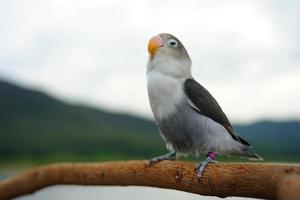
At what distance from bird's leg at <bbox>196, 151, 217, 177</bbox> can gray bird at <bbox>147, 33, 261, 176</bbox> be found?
0.07 ft

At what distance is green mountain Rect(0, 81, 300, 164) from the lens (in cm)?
185

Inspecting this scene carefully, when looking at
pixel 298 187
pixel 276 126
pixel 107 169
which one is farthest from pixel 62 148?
pixel 298 187

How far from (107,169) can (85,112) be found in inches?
44.1

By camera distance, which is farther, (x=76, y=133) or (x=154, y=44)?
(x=76, y=133)

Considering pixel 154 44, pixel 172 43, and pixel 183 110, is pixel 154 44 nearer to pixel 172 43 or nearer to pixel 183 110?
pixel 172 43

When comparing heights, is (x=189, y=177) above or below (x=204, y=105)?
below

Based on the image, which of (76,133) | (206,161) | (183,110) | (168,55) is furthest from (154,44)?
(76,133)

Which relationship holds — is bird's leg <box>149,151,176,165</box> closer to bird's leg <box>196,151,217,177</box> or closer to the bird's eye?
bird's leg <box>196,151,217,177</box>

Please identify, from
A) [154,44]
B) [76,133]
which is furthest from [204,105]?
[76,133]

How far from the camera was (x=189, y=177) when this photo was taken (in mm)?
928

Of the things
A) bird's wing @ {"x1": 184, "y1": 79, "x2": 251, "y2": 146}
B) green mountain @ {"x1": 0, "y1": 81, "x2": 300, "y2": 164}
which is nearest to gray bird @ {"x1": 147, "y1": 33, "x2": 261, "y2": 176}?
bird's wing @ {"x1": 184, "y1": 79, "x2": 251, "y2": 146}

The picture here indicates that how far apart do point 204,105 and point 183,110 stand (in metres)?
0.04

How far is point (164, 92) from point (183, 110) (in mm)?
49

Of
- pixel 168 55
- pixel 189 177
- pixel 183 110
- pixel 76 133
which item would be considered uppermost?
pixel 76 133
